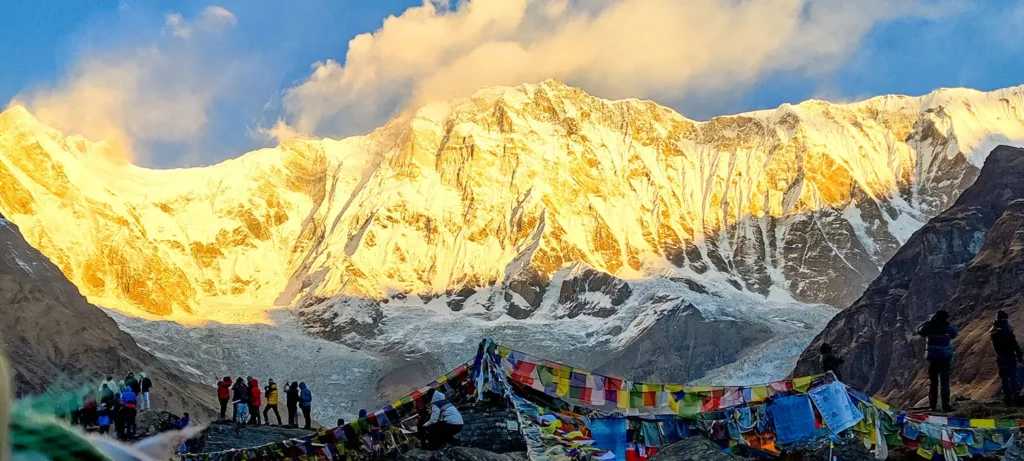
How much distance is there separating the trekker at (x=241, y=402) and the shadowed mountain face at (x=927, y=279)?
→ 140 ft

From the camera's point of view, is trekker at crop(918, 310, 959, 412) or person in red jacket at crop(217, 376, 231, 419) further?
person in red jacket at crop(217, 376, 231, 419)

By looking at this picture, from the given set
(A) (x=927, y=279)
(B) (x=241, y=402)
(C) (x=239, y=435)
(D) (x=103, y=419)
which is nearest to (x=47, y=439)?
(D) (x=103, y=419)

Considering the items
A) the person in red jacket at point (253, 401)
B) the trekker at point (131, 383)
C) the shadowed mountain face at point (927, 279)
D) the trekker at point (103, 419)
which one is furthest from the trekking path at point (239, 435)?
the shadowed mountain face at point (927, 279)

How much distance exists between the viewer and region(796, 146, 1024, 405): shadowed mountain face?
58.0 meters

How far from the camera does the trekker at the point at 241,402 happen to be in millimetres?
24688

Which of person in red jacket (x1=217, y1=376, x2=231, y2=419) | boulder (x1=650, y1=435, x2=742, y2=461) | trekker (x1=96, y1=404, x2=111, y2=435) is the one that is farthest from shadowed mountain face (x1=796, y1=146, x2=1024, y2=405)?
trekker (x1=96, y1=404, x2=111, y2=435)

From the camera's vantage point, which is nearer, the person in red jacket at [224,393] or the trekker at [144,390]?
the person in red jacket at [224,393]

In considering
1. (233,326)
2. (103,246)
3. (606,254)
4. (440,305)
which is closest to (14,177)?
(103,246)

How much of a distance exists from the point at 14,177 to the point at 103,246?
18471mm

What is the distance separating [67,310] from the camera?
278 feet

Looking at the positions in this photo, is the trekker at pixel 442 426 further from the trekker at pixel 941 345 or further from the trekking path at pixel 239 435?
the trekking path at pixel 239 435

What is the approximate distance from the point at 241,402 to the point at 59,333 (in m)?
62.1

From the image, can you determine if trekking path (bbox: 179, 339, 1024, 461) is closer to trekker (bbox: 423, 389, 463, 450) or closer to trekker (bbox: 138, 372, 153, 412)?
trekker (bbox: 423, 389, 463, 450)

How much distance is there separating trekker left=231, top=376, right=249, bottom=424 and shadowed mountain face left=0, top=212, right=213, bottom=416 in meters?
44.0
